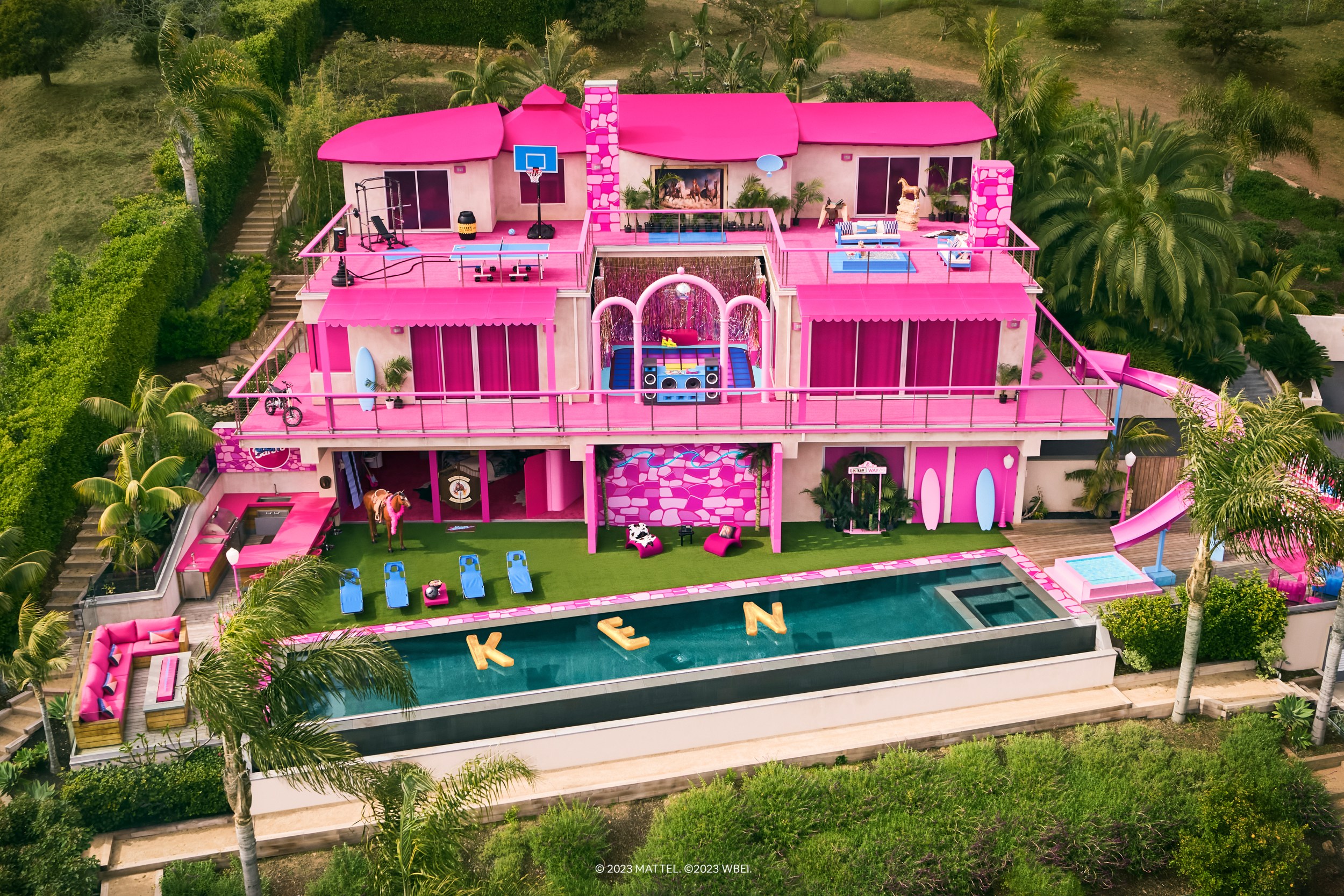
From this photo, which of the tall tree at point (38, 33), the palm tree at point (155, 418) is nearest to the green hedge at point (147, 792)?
the palm tree at point (155, 418)

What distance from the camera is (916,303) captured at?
3281 centimetres

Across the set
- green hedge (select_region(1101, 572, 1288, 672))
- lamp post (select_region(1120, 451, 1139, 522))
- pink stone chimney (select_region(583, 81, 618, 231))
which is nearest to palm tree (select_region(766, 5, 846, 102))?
pink stone chimney (select_region(583, 81, 618, 231))

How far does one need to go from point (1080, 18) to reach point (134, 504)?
54.1 metres

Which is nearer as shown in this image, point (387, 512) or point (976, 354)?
point (387, 512)

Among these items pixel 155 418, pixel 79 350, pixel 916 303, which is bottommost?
pixel 155 418

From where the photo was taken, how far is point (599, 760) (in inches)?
1054

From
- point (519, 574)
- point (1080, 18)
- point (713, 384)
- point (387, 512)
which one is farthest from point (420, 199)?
point (1080, 18)

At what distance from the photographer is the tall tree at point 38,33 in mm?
45969

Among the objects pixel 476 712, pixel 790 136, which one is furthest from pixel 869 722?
pixel 790 136

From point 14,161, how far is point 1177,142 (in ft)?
126

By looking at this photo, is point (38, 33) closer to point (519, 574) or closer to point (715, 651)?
point (519, 574)

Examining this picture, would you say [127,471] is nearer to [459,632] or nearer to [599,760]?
[459,632]

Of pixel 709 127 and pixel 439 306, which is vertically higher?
pixel 709 127

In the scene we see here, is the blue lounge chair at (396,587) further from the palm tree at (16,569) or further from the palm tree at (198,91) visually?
the palm tree at (198,91)
